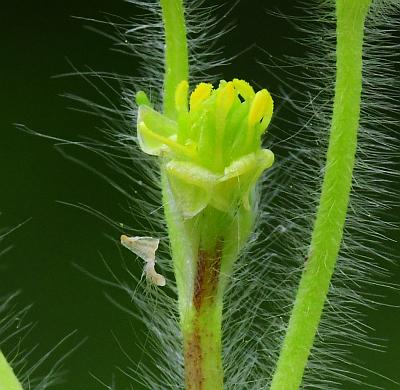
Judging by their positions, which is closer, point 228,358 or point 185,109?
point 185,109

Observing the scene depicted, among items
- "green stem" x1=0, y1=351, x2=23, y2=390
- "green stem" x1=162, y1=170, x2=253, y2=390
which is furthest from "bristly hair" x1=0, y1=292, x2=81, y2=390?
"green stem" x1=162, y1=170, x2=253, y2=390

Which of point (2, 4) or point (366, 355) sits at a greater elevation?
point (2, 4)

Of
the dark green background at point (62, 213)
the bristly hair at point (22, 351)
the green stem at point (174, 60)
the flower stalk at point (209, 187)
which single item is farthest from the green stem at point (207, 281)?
the dark green background at point (62, 213)

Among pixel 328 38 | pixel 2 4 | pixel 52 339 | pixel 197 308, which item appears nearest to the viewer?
pixel 197 308

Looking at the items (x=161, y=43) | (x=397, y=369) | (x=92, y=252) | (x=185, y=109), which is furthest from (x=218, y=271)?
(x=92, y=252)

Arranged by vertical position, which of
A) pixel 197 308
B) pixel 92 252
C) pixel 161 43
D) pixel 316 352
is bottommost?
pixel 92 252

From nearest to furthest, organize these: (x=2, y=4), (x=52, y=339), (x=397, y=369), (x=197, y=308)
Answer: (x=197, y=308)
(x=397, y=369)
(x=52, y=339)
(x=2, y=4)

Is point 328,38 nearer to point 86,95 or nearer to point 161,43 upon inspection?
point 161,43

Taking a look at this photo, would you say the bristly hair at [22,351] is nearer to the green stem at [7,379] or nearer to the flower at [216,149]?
the green stem at [7,379]
